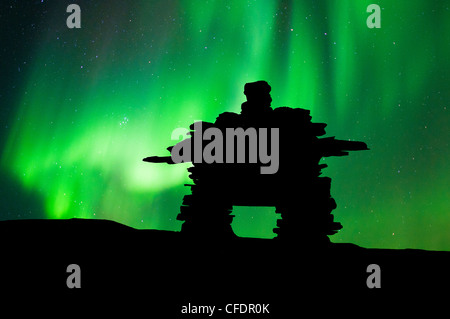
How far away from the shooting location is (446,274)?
405 cm

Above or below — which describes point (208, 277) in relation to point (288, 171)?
below

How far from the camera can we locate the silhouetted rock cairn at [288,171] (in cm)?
839

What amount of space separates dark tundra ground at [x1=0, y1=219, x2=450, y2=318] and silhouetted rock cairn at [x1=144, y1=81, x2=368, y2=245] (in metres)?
3.71

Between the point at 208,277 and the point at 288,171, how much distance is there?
15.7 feet

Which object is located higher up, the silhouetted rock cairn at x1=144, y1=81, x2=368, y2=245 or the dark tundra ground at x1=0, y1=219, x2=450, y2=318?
the silhouetted rock cairn at x1=144, y1=81, x2=368, y2=245

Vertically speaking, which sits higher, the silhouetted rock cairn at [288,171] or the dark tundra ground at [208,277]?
the silhouetted rock cairn at [288,171]

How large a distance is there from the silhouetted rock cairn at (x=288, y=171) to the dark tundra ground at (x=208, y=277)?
3713mm

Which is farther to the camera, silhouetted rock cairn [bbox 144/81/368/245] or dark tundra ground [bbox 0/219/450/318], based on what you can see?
silhouetted rock cairn [bbox 144/81/368/245]

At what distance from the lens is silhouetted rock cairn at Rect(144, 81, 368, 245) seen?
839cm

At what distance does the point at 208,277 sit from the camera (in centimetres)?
399
